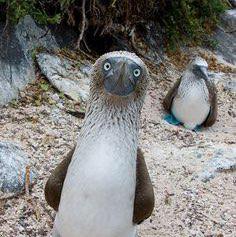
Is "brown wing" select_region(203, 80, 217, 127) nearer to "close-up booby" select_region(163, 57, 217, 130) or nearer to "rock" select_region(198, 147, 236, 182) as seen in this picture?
"close-up booby" select_region(163, 57, 217, 130)

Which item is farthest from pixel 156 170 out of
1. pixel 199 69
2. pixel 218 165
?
pixel 199 69

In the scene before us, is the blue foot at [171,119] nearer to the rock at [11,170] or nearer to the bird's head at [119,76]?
the rock at [11,170]

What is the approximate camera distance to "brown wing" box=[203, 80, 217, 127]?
23.2 ft

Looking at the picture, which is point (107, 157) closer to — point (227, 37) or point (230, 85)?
point (230, 85)

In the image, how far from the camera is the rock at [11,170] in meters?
4.27

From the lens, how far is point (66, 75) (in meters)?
6.09

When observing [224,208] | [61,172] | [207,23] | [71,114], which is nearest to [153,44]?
[207,23]

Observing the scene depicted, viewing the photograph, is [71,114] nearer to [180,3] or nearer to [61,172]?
[61,172]

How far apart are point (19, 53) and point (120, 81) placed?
2.90 meters

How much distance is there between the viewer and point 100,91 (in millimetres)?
3342

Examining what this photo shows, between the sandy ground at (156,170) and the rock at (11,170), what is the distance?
85 millimetres

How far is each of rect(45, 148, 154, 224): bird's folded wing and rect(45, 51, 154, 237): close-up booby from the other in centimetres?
8

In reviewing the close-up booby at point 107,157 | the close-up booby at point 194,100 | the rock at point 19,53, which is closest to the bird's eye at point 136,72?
the close-up booby at point 107,157

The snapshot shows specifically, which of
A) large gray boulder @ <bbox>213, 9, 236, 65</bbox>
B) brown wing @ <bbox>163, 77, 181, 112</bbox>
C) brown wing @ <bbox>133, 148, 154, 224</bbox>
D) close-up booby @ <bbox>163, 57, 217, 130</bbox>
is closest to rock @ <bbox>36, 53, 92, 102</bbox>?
brown wing @ <bbox>163, 77, 181, 112</bbox>
